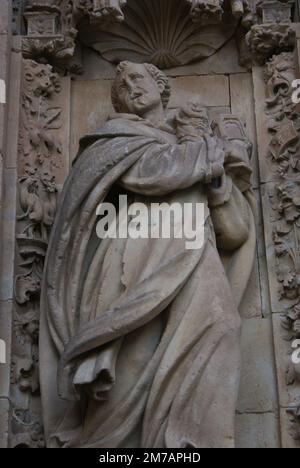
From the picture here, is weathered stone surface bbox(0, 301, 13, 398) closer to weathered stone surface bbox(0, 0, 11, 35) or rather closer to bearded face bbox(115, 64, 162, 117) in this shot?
bearded face bbox(115, 64, 162, 117)

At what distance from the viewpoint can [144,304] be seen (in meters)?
5.04

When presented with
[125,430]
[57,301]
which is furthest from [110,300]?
[125,430]

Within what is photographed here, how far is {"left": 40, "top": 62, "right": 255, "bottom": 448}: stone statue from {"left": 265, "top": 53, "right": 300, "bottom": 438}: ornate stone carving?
0.20 metres

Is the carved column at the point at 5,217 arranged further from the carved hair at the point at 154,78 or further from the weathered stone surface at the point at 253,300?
the weathered stone surface at the point at 253,300

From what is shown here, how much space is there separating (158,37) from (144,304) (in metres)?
2.16

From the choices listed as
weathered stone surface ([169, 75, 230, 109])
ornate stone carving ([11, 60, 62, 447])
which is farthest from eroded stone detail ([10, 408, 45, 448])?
weathered stone surface ([169, 75, 230, 109])

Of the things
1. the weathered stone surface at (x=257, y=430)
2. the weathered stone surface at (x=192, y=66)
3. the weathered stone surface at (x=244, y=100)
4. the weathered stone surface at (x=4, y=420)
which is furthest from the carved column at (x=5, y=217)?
the weathered stone surface at (x=244, y=100)

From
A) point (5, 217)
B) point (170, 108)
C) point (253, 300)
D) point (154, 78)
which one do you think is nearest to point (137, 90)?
point (154, 78)

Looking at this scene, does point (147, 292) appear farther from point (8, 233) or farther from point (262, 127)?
point (262, 127)

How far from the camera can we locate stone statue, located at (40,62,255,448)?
4.95 m

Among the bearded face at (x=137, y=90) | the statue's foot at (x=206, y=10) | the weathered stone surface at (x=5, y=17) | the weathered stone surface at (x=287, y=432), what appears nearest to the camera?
the weathered stone surface at (x=287, y=432)

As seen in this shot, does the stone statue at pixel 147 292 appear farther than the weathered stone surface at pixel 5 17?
No

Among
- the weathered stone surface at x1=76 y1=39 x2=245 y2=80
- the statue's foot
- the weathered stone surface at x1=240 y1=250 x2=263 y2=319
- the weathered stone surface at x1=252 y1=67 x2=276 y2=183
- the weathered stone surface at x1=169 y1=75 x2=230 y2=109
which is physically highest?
the statue's foot

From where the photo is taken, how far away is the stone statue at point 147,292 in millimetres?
4949
